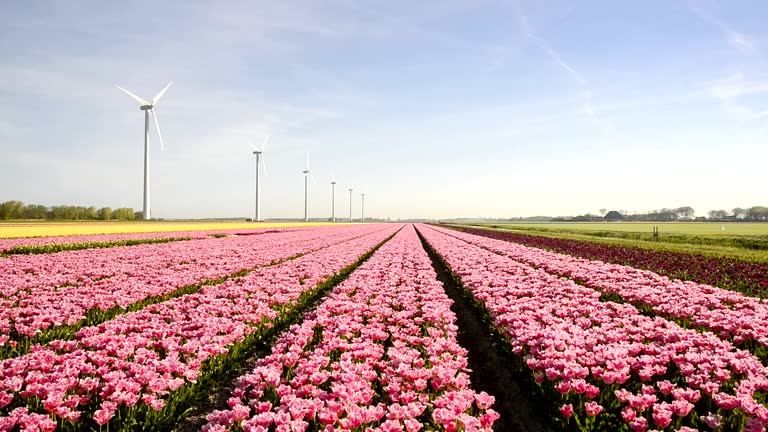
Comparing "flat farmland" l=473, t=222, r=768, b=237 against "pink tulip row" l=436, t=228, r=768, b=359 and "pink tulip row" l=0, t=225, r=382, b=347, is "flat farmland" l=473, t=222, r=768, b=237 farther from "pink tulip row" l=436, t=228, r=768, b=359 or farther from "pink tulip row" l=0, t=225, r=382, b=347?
"pink tulip row" l=0, t=225, r=382, b=347

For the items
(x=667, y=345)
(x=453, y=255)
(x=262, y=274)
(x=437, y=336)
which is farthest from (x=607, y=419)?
(x=453, y=255)

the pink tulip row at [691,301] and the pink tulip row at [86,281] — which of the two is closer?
the pink tulip row at [691,301]

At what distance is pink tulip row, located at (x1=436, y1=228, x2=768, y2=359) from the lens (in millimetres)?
7395

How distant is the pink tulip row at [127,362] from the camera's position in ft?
15.7

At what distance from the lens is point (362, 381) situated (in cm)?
516

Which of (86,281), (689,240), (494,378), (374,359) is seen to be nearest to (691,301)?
(494,378)

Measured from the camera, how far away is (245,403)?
5.36 meters

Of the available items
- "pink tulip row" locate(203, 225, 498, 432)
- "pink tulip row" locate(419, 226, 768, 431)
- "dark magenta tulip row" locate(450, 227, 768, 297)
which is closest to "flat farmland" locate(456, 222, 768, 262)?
"dark magenta tulip row" locate(450, 227, 768, 297)

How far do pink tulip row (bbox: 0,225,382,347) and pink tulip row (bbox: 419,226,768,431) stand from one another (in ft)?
27.5

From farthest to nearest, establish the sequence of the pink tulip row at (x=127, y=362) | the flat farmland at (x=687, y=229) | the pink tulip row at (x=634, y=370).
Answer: the flat farmland at (x=687, y=229) → the pink tulip row at (x=127, y=362) → the pink tulip row at (x=634, y=370)

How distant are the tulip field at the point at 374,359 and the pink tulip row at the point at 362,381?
2 centimetres

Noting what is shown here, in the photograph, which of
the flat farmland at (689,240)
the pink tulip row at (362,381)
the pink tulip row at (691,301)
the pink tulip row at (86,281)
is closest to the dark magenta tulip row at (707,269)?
the pink tulip row at (691,301)

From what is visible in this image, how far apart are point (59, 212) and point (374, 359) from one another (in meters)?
168

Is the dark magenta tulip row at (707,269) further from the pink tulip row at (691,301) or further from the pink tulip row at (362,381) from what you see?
the pink tulip row at (362,381)
